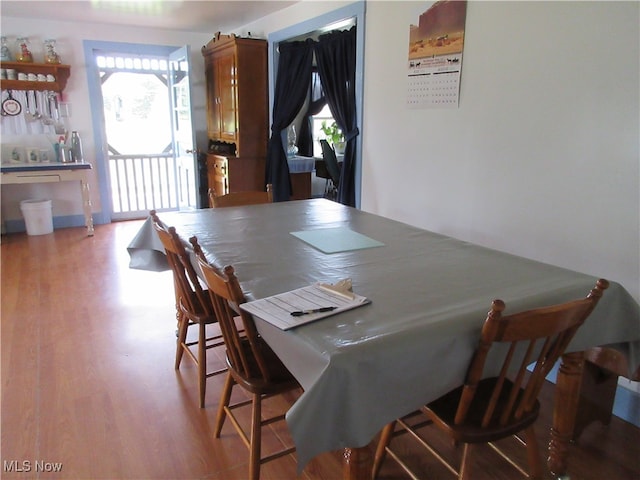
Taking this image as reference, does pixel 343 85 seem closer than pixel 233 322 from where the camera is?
No

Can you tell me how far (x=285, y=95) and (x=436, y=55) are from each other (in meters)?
2.13

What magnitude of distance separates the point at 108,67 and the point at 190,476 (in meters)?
5.18


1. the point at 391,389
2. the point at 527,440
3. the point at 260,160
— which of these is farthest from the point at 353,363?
the point at 260,160

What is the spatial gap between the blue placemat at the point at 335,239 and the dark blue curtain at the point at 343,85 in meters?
1.60

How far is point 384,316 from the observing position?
122 cm

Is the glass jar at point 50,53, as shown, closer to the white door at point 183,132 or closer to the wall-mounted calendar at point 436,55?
the white door at point 183,132

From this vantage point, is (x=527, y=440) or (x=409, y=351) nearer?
(x=409, y=351)

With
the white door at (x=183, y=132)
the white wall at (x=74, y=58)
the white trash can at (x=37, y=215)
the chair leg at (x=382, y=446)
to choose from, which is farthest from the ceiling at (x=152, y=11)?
the chair leg at (x=382, y=446)

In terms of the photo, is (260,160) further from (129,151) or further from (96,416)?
(96,416)

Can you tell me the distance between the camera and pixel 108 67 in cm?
543

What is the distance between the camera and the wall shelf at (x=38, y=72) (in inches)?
185

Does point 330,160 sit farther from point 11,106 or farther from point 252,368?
point 252,368

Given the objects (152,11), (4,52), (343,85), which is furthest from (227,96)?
(4,52)
